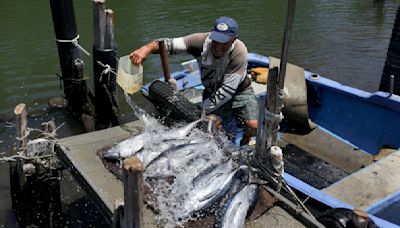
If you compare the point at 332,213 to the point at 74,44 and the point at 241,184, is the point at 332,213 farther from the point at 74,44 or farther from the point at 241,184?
the point at 74,44

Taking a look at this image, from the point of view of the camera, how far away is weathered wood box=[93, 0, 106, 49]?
23.8 feet

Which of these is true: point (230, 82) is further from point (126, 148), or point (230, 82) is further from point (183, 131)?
point (126, 148)

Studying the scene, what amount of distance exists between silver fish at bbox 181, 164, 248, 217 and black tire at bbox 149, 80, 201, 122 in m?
1.48

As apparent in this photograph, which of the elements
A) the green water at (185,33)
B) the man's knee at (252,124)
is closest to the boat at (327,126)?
Answer: the man's knee at (252,124)

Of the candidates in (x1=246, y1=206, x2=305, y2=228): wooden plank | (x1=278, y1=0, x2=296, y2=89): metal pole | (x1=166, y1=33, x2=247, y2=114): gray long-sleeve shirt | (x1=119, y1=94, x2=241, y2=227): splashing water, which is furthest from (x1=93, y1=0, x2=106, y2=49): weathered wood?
(x1=246, y1=206, x2=305, y2=228): wooden plank

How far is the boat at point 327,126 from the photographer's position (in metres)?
6.71

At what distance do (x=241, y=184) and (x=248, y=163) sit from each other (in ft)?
0.87

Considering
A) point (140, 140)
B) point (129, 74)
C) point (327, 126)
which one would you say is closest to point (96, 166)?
point (140, 140)

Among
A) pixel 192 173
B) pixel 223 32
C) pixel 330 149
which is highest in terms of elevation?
pixel 223 32

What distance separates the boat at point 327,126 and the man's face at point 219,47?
0.84 meters

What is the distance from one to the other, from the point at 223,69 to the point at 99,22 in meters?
2.28

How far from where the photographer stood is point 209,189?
4.74m

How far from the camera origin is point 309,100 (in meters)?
8.41

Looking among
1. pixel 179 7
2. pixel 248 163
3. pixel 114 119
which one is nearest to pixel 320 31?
pixel 179 7
